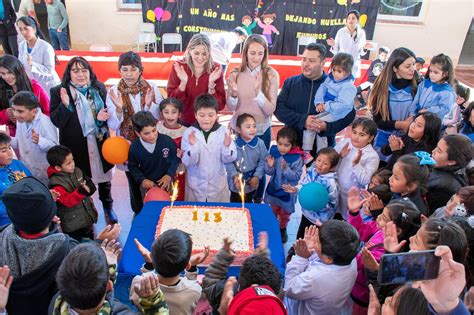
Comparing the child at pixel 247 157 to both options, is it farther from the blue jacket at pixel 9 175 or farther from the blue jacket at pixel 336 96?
the blue jacket at pixel 9 175

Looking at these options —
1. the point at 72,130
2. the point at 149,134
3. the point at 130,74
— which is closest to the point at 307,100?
the point at 149,134

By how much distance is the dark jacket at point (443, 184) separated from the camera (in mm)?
2746

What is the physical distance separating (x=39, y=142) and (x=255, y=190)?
2002 mm

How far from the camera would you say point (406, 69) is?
11.9ft

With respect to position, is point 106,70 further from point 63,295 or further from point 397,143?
point 63,295

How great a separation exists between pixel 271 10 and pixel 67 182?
7779 mm

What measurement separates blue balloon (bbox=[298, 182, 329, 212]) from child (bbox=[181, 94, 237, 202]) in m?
0.70

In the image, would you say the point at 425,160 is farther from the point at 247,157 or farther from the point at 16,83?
the point at 16,83

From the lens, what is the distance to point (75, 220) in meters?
3.22

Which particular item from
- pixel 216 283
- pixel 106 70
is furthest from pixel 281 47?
pixel 216 283

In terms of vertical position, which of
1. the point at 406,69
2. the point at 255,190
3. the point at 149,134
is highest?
the point at 406,69

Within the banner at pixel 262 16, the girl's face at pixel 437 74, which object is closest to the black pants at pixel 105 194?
the girl's face at pixel 437 74

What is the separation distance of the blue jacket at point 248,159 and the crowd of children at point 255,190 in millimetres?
13

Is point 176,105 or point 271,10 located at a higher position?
point 271,10
